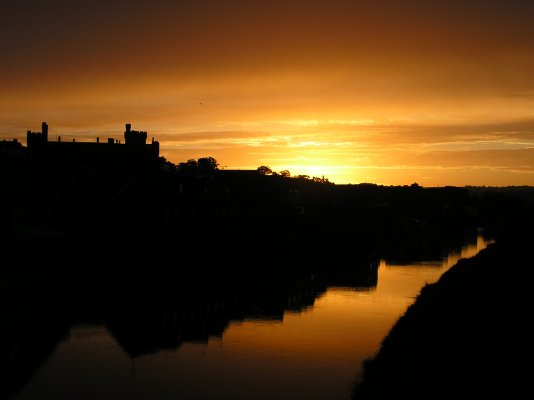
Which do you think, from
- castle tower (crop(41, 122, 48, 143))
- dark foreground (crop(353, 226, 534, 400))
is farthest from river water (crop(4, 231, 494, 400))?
castle tower (crop(41, 122, 48, 143))

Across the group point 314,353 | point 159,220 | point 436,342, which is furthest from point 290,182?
point 436,342

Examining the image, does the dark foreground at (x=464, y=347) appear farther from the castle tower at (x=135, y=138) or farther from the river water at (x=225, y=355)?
the castle tower at (x=135, y=138)

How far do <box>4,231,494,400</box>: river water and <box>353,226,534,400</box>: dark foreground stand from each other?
6.62ft

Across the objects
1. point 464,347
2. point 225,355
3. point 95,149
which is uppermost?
point 95,149

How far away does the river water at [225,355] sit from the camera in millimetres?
26797

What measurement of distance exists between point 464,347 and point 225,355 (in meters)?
14.0

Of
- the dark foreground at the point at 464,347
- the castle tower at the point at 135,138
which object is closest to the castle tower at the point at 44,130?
the castle tower at the point at 135,138

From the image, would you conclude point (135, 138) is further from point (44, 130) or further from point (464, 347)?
point (464, 347)

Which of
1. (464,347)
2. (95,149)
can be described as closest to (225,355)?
(464,347)

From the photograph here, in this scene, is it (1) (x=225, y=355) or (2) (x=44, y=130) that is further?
(2) (x=44, y=130)

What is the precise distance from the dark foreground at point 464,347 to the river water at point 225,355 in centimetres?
202

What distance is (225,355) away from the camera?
32312 mm

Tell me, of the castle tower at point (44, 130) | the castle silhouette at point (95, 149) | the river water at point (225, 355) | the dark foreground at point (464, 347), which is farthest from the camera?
the castle tower at point (44, 130)

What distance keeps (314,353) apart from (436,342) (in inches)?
429
